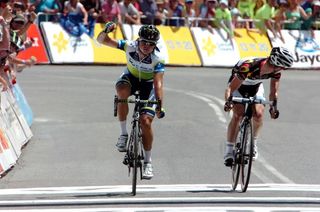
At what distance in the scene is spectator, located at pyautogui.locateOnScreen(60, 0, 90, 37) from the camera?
2905 cm

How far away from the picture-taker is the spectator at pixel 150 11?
30.8m

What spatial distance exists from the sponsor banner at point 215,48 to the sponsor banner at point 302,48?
81.9 inches

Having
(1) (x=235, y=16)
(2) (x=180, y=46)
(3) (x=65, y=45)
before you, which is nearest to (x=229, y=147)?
(3) (x=65, y=45)

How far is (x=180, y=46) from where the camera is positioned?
1218 inches

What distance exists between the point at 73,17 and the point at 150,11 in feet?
9.43

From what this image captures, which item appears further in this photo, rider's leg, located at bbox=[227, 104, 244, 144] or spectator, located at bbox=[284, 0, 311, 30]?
spectator, located at bbox=[284, 0, 311, 30]

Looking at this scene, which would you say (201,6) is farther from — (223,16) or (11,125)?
(11,125)

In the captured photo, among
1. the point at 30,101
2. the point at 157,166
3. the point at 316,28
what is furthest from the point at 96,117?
the point at 316,28

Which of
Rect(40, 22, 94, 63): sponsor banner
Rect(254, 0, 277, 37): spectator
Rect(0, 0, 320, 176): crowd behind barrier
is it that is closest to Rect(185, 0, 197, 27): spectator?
Rect(0, 0, 320, 176): crowd behind barrier

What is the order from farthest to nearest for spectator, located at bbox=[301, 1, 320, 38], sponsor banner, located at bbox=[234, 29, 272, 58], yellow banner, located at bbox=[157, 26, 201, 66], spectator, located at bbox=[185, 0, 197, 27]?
1. spectator, located at bbox=[301, 1, 320, 38]
2. sponsor banner, located at bbox=[234, 29, 272, 58]
3. spectator, located at bbox=[185, 0, 197, 27]
4. yellow banner, located at bbox=[157, 26, 201, 66]

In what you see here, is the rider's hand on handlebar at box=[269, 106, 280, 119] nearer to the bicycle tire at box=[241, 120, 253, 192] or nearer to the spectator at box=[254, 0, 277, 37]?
the bicycle tire at box=[241, 120, 253, 192]

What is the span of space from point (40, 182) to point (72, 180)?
438 millimetres

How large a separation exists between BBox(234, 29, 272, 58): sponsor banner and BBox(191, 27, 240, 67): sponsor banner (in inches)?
11.2

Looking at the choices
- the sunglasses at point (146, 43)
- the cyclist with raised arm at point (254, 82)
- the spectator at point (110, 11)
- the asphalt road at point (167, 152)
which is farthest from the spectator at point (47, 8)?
the sunglasses at point (146, 43)
